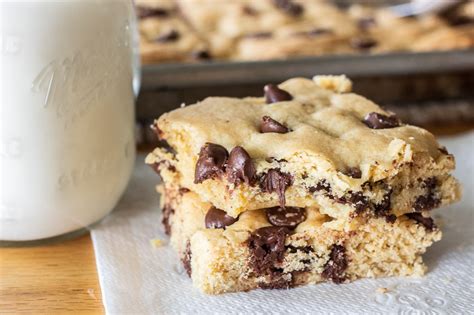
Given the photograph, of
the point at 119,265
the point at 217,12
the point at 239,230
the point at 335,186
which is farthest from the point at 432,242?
the point at 217,12

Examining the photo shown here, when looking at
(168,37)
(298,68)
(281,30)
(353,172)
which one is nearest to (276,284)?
(353,172)

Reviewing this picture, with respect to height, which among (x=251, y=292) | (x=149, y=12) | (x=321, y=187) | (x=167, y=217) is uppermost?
(x=149, y=12)

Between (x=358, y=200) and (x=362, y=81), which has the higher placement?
(x=362, y=81)

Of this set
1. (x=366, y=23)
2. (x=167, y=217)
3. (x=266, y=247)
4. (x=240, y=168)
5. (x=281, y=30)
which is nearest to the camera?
(x=240, y=168)

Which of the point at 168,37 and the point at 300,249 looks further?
the point at 168,37

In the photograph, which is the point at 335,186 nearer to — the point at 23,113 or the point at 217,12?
the point at 23,113

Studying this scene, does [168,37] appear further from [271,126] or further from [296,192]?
[296,192]

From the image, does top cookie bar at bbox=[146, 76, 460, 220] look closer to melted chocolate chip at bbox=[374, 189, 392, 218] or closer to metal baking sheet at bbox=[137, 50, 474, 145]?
melted chocolate chip at bbox=[374, 189, 392, 218]

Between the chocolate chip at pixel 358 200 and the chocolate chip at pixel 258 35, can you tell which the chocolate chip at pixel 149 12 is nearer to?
the chocolate chip at pixel 258 35
